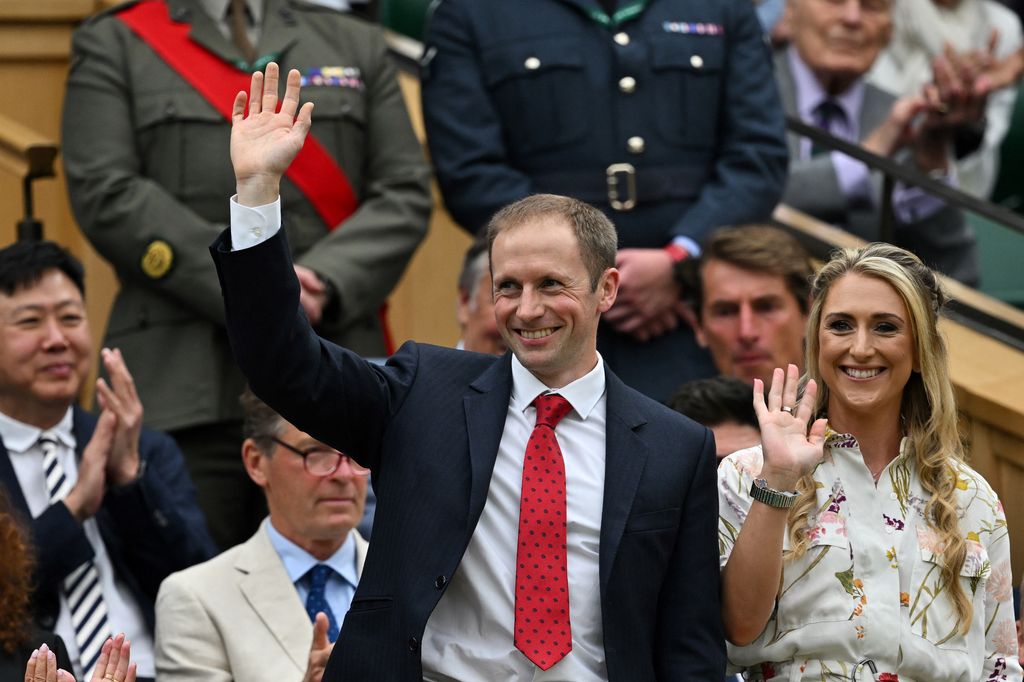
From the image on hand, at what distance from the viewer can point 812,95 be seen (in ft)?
21.6

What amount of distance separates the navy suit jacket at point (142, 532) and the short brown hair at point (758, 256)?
1559 mm

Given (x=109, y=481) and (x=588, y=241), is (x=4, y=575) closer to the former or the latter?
(x=109, y=481)

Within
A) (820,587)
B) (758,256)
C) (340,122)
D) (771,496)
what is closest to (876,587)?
(820,587)

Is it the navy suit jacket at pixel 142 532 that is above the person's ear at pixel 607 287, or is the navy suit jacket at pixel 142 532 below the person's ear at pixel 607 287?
below

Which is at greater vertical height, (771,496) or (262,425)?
(771,496)

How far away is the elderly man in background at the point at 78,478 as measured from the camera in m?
4.54

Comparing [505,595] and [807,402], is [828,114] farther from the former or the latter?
[505,595]

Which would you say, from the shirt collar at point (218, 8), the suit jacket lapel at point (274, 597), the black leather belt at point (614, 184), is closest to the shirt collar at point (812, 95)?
the black leather belt at point (614, 184)

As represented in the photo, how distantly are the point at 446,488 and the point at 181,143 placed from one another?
2.31 meters

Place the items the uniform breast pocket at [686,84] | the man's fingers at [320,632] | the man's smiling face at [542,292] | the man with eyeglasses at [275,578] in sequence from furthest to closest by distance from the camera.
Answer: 1. the uniform breast pocket at [686,84]
2. the man with eyeglasses at [275,578]
3. the man's fingers at [320,632]
4. the man's smiling face at [542,292]

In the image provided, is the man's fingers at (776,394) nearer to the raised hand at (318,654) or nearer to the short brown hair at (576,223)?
the short brown hair at (576,223)

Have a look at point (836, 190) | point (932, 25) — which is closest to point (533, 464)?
point (836, 190)

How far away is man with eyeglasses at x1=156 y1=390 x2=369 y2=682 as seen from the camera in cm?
423

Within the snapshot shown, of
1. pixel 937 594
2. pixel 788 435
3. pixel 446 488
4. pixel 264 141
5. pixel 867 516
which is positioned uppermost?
pixel 264 141
